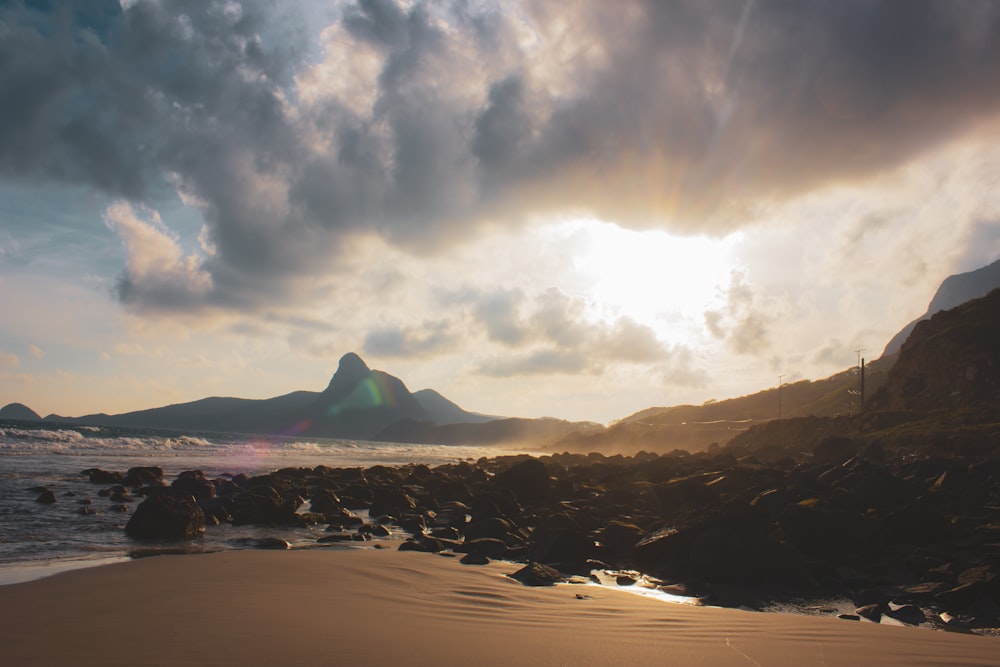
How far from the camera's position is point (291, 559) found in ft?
36.1

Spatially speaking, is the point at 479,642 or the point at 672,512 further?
the point at 672,512

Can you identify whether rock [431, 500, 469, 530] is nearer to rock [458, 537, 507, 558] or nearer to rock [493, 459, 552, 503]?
rock [493, 459, 552, 503]

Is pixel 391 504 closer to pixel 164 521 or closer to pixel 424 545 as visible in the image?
pixel 424 545

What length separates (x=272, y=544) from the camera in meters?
13.2

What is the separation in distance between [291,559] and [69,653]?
5866mm

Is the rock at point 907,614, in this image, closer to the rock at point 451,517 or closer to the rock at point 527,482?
the rock at point 451,517

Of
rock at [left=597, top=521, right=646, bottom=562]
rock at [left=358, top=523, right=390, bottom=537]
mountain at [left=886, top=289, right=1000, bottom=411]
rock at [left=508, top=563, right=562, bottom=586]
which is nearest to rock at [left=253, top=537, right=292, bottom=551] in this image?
rock at [left=358, top=523, right=390, bottom=537]

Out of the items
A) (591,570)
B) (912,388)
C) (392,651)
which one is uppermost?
(912,388)

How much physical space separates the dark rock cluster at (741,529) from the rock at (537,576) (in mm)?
39

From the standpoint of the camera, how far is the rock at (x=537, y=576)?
9.77 meters

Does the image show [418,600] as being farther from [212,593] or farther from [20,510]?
[20,510]

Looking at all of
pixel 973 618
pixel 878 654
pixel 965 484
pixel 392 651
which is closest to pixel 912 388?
pixel 965 484

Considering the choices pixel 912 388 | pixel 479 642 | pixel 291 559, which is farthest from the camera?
pixel 912 388

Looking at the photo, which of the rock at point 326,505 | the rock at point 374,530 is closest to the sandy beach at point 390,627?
the rock at point 374,530
